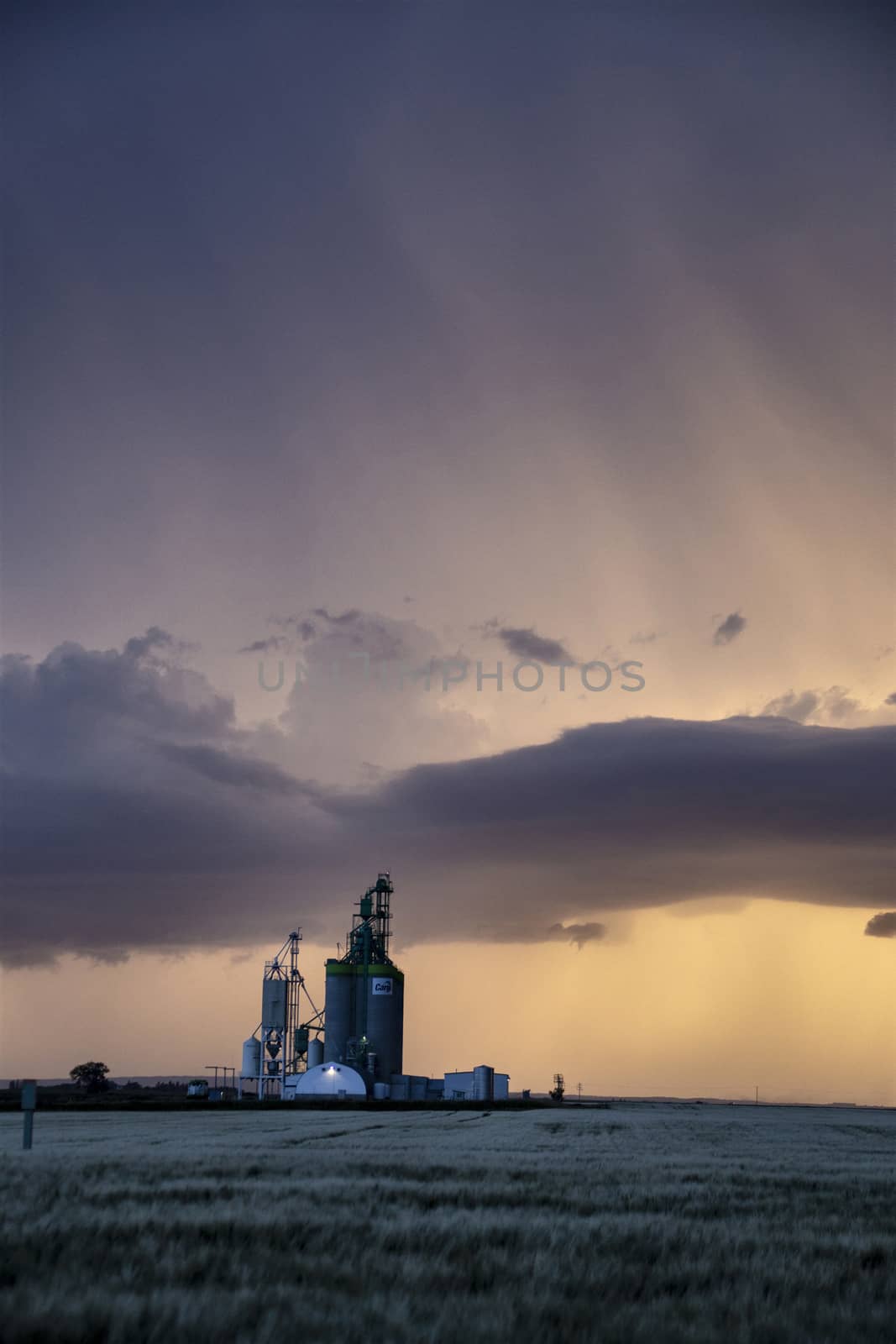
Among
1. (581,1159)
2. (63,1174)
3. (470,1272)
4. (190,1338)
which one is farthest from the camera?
(581,1159)

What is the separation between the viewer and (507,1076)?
5423 inches

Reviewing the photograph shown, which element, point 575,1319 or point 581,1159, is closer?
point 575,1319

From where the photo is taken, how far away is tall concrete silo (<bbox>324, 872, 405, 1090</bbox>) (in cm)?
11988

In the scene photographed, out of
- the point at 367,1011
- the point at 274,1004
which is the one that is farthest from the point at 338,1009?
the point at 274,1004

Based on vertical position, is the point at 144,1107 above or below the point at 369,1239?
below

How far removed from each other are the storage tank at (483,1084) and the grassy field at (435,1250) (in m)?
102

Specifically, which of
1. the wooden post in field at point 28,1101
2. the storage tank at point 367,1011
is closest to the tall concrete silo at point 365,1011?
the storage tank at point 367,1011

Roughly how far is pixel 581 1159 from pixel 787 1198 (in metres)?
9.30

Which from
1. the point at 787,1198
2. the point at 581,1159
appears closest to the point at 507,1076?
the point at 581,1159

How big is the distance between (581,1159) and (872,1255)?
16.6m

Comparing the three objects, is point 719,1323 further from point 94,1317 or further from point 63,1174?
point 63,1174

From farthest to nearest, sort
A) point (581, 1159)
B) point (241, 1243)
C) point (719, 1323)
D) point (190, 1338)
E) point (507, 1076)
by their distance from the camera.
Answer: point (507, 1076) < point (581, 1159) < point (241, 1243) < point (719, 1323) < point (190, 1338)

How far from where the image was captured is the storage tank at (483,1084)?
127625mm

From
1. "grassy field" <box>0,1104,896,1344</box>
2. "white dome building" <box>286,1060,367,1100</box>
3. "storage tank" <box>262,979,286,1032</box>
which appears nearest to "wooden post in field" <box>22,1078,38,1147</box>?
"grassy field" <box>0,1104,896,1344</box>
